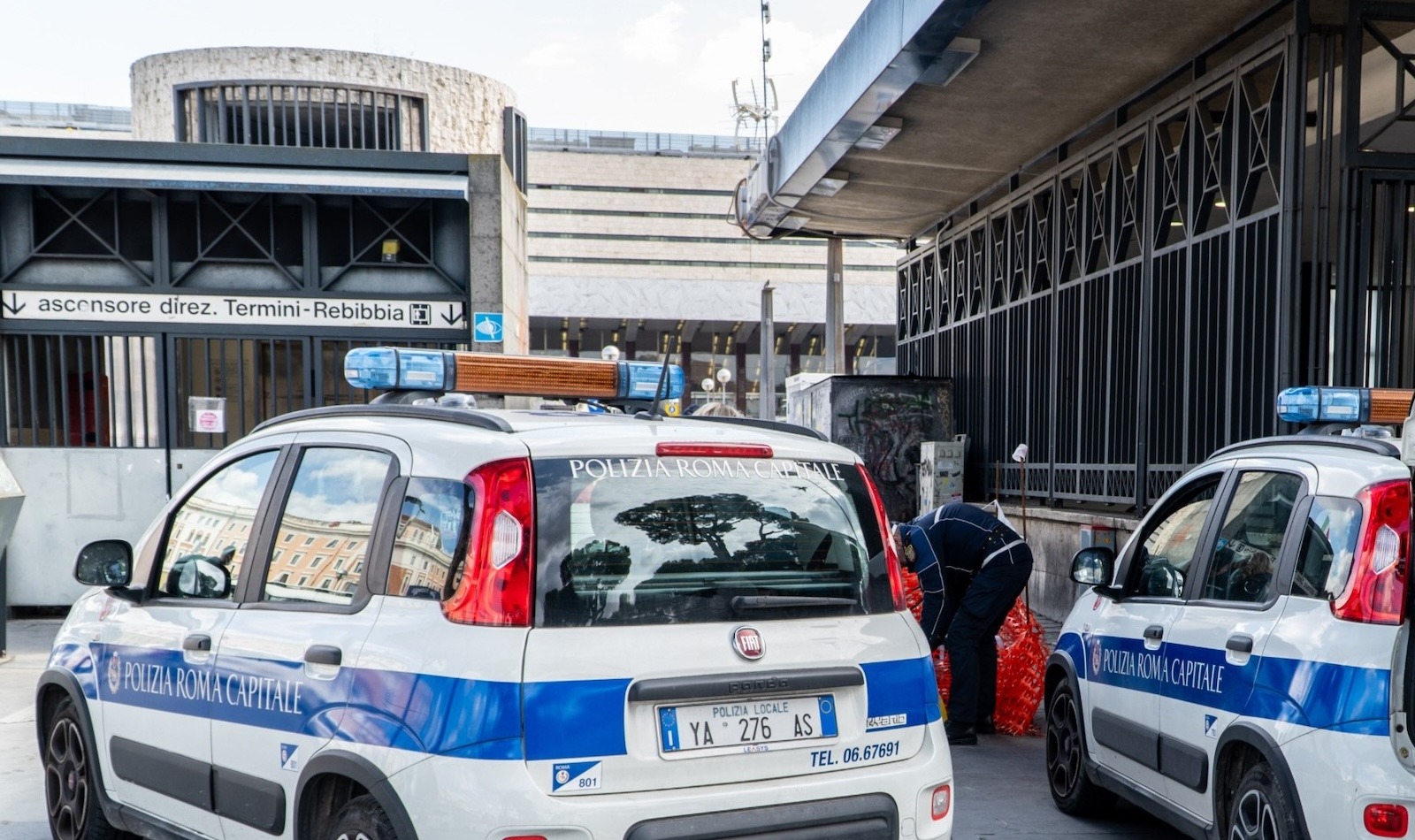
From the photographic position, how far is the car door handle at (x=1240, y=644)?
165 inches

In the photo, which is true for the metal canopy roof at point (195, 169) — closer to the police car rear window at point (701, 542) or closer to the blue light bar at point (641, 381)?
the blue light bar at point (641, 381)

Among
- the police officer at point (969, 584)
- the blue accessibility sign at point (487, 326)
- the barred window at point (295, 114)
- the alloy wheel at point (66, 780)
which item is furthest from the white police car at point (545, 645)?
the barred window at point (295, 114)

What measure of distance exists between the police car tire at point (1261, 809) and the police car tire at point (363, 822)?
9.05 feet

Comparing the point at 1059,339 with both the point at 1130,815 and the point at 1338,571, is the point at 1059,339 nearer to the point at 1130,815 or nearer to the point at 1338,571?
the point at 1130,815

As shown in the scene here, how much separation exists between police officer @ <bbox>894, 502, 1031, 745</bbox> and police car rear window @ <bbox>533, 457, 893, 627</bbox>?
11.7 ft

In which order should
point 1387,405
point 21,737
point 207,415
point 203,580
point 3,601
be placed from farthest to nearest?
point 207,415 < point 3,601 < point 21,737 < point 1387,405 < point 203,580

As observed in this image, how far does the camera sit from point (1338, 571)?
384 cm

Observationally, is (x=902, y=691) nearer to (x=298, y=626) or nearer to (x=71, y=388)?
A: (x=298, y=626)

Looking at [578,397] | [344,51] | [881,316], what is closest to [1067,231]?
[578,397]

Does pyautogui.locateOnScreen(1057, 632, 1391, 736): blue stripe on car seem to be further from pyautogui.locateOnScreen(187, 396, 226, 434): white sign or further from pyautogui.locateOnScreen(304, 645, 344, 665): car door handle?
pyautogui.locateOnScreen(187, 396, 226, 434): white sign

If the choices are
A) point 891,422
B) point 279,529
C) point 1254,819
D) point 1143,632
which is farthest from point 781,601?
point 891,422

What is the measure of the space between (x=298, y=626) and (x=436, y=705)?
777mm

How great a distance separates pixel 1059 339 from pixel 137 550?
11320 mm

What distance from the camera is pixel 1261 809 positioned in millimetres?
4039
